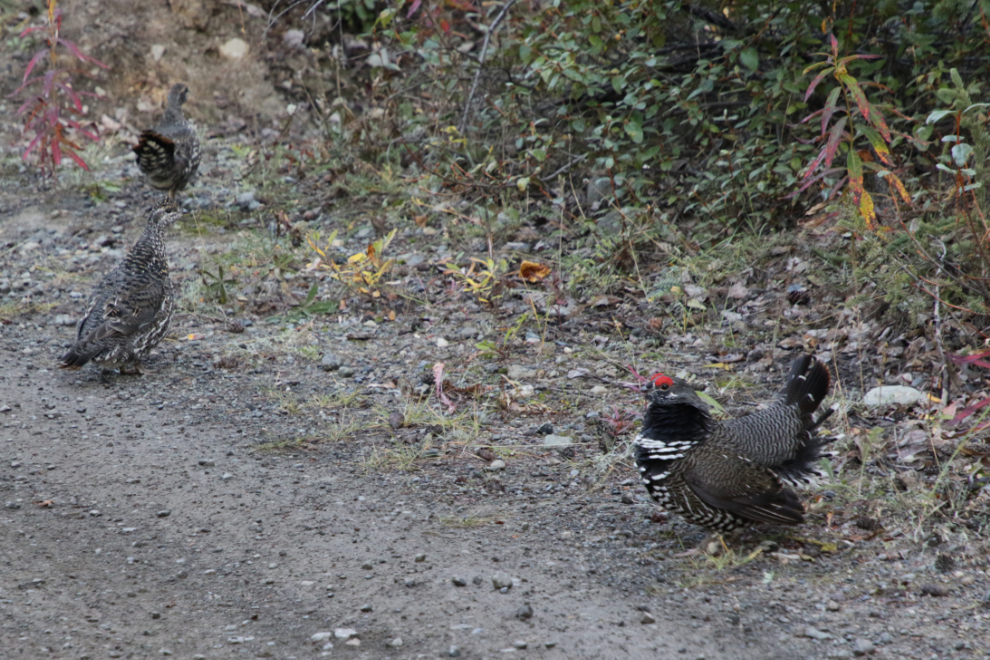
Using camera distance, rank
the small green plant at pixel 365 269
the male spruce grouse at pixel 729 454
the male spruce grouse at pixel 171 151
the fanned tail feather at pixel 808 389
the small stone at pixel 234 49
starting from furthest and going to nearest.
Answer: the small stone at pixel 234 49 → the male spruce grouse at pixel 171 151 → the small green plant at pixel 365 269 → the fanned tail feather at pixel 808 389 → the male spruce grouse at pixel 729 454

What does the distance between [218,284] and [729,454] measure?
15.5 feet

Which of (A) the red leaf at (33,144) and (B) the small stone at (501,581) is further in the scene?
(A) the red leaf at (33,144)

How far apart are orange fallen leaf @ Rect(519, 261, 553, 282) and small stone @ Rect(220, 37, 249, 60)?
257 inches

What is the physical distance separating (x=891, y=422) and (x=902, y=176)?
2227 mm

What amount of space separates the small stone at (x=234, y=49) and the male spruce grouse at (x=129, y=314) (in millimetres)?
5809

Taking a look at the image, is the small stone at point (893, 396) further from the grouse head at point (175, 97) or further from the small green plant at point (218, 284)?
the grouse head at point (175, 97)

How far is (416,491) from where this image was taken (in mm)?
4562

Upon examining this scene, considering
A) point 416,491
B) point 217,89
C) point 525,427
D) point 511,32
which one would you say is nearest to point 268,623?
point 416,491

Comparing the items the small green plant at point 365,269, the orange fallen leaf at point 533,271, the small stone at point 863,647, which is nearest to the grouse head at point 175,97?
the small green plant at point 365,269

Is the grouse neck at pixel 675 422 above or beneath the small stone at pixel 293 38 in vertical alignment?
beneath

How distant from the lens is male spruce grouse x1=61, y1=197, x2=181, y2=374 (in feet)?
18.9

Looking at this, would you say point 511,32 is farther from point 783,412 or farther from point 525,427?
point 783,412

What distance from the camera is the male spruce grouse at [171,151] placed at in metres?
8.94

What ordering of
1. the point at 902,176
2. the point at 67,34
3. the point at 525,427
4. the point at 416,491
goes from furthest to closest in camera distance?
the point at 67,34, the point at 902,176, the point at 525,427, the point at 416,491
